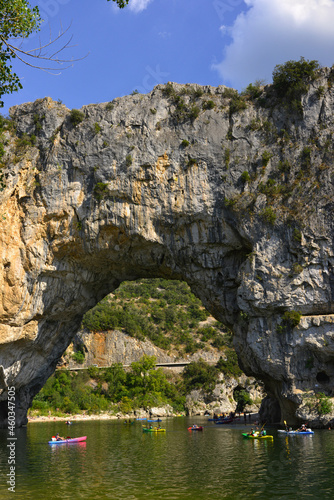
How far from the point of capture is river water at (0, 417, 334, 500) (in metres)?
13.5

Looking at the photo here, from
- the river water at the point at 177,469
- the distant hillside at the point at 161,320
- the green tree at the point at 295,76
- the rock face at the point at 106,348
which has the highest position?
the green tree at the point at 295,76

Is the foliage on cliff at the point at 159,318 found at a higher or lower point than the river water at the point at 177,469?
higher

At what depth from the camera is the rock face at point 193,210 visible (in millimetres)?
27484

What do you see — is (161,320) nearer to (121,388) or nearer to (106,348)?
(106,348)

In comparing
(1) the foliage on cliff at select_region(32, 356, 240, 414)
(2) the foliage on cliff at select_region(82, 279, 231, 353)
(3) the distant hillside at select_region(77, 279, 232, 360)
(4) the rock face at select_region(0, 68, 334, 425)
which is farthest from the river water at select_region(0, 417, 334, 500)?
(2) the foliage on cliff at select_region(82, 279, 231, 353)

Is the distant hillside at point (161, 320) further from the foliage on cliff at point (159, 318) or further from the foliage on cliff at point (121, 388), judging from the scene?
the foliage on cliff at point (121, 388)

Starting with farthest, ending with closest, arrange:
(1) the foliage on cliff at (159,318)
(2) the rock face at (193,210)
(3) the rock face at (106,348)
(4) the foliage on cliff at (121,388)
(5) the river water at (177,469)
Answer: (1) the foliage on cliff at (159,318), (3) the rock face at (106,348), (4) the foliage on cliff at (121,388), (2) the rock face at (193,210), (5) the river water at (177,469)

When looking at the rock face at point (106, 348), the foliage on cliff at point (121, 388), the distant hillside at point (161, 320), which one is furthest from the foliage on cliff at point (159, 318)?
the foliage on cliff at point (121, 388)

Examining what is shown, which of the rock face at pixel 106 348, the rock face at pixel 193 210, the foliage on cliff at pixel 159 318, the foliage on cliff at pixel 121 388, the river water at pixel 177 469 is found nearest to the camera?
the river water at pixel 177 469

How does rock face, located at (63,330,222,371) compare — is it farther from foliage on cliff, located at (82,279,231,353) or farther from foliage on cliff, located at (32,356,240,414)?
foliage on cliff, located at (32,356,240,414)

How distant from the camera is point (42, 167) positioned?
29.8 meters

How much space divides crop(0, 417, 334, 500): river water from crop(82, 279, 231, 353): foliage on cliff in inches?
1712

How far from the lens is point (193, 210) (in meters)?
28.5

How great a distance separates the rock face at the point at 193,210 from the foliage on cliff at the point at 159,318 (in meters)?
39.5
